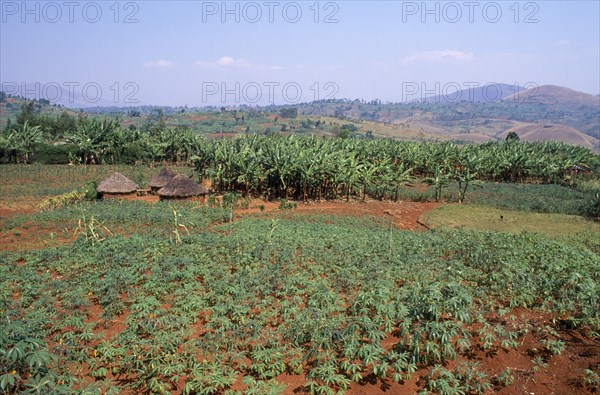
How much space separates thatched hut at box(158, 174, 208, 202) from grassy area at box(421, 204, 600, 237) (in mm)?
13495

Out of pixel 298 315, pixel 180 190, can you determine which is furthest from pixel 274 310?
pixel 180 190

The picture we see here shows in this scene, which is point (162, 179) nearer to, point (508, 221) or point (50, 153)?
point (50, 153)

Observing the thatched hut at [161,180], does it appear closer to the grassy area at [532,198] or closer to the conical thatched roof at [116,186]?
the conical thatched roof at [116,186]

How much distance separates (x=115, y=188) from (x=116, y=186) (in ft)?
0.58

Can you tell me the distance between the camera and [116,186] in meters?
25.8

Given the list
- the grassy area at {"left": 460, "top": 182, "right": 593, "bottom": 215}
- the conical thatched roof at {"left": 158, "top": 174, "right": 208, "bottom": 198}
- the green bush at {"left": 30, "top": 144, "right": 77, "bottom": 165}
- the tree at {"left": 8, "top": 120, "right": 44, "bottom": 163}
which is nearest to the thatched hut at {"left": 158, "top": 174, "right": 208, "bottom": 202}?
the conical thatched roof at {"left": 158, "top": 174, "right": 208, "bottom": 198}

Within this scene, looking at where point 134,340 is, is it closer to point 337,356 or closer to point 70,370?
point 70,370

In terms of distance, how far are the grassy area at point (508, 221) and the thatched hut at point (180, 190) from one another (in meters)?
13.5

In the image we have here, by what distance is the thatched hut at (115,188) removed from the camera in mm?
25562

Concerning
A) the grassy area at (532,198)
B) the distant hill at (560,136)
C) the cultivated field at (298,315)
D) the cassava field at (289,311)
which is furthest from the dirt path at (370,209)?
the distant hill at (560,136)

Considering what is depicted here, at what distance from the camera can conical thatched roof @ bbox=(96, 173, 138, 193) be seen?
25547mm

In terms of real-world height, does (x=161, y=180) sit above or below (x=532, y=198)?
above

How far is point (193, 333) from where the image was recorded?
7.74 m

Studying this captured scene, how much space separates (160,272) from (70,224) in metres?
10.7
